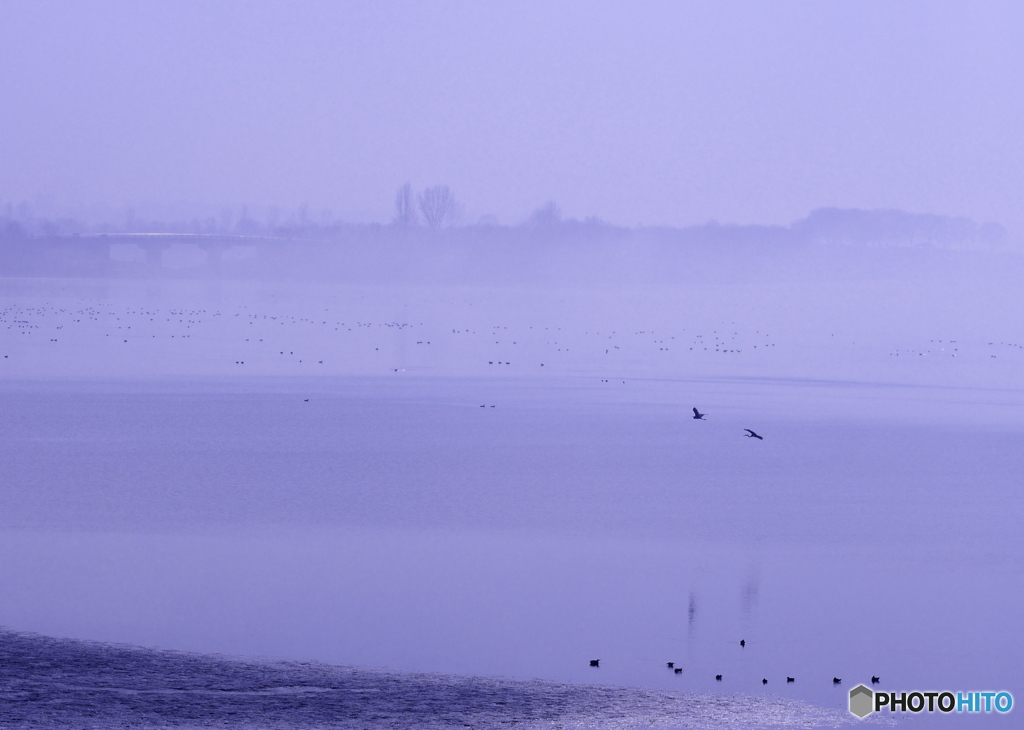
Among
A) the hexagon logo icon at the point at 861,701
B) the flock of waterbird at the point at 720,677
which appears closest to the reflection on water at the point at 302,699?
the hexagon logo icon at the point at 861,701

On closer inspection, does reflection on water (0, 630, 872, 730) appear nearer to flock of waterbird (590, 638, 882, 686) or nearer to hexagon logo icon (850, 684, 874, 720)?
hexagon logo icon (850, 684, 874, 720)

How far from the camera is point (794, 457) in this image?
64.1 feet

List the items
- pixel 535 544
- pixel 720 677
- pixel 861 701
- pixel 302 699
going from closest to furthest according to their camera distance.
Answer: pixel 302 699 → pixel 861 701 → pixel 720 677 → pixel 535 544

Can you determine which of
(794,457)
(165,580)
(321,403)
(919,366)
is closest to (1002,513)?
(794,457)

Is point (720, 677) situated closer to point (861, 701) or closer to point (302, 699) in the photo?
point (861, 701)

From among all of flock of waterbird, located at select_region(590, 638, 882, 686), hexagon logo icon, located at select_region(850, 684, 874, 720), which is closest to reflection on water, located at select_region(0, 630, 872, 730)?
hexagon logo icon, located at select_region(850, 684, 874, 720)

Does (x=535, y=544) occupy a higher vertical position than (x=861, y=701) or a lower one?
higher

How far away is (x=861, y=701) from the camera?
8.77 m

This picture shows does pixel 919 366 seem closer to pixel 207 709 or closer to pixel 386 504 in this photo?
pixel 386 504

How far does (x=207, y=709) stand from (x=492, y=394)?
1985 cm

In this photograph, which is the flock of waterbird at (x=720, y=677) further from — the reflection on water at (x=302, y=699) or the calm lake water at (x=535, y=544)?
the reflection on water at (x=302, y=699)

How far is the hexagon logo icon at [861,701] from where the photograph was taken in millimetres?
8602

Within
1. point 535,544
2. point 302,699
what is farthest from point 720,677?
point 535,544

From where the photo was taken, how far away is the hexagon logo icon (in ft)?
28.2
